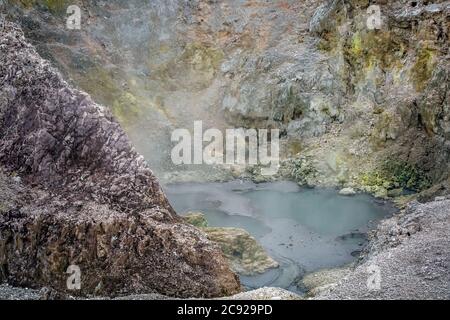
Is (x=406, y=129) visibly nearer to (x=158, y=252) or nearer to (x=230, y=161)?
(x=230, y=161)

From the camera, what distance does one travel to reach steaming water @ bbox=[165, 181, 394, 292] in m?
25.2

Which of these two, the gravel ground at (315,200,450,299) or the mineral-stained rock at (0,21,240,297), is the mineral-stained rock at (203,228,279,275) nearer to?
the gravel ground at (315,200,450,299)

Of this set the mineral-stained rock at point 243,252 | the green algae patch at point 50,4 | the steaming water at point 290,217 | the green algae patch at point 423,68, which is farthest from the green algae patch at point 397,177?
the green algae patch at point 50,4

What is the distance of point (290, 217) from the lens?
31.7 meters

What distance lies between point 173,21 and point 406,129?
2608cm

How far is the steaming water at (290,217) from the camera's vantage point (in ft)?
82.7

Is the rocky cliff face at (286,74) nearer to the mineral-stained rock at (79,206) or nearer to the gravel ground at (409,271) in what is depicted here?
the gravel ground at (409,271)

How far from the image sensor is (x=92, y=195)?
15.6 meters

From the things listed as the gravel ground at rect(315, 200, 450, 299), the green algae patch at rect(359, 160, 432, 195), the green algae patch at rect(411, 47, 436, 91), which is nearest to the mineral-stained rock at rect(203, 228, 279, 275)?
the gravel ground at rect(315, 200, 450, 299)

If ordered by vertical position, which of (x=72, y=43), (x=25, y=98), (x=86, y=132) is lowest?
(x=86, y=132)

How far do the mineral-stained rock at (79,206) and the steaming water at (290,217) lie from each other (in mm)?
7630

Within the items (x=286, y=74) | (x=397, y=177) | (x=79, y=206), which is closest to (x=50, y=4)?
(x=286, y=74)

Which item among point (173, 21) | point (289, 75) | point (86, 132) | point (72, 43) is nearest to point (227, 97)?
point (289, 75)

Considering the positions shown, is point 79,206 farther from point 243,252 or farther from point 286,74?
point 286,74
